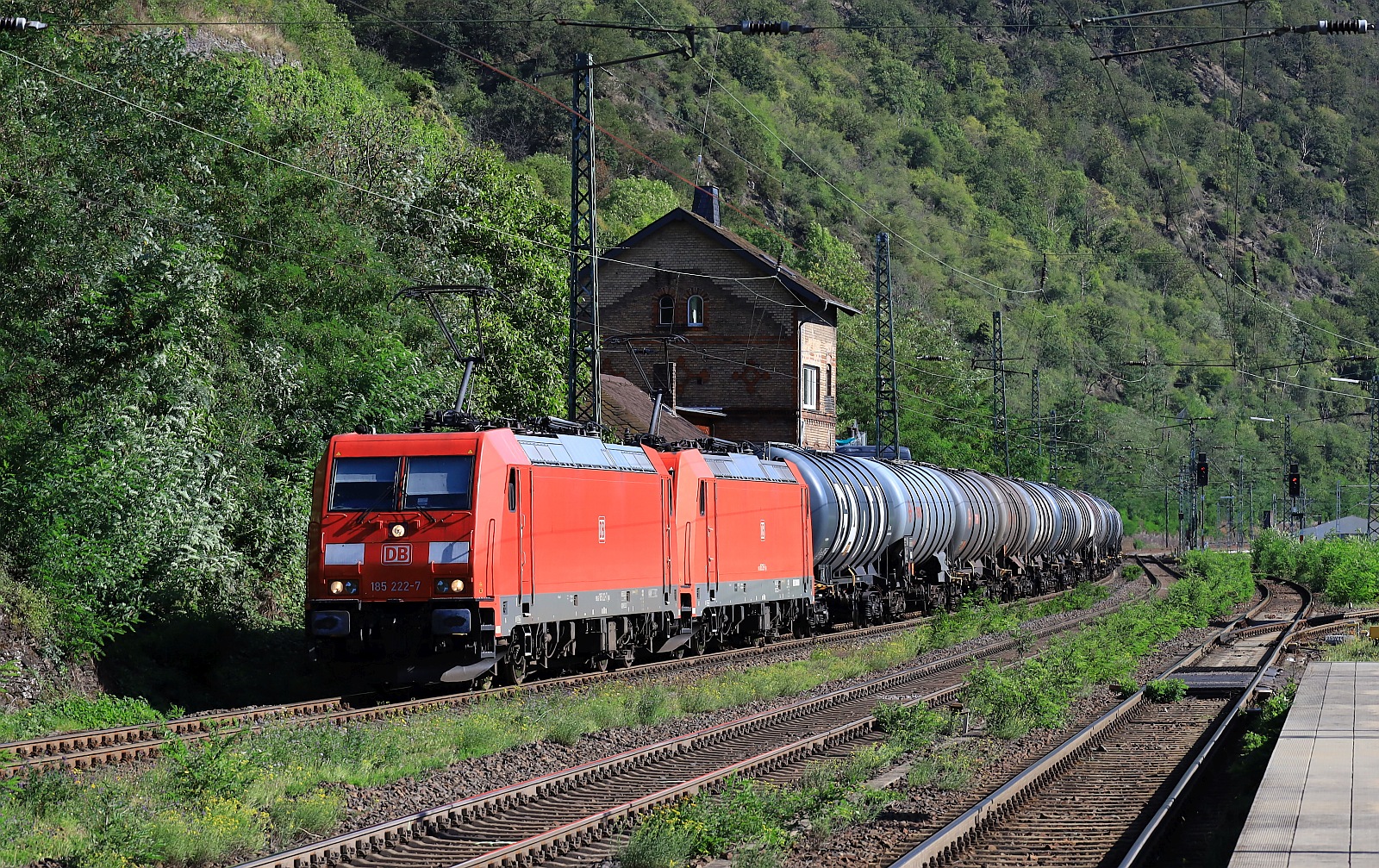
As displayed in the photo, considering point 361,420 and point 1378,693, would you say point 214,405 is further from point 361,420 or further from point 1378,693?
point 1378,693

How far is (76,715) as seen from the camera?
16.6m

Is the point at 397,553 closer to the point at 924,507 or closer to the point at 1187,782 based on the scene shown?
the point at 1187,782

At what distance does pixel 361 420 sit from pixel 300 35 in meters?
58.5

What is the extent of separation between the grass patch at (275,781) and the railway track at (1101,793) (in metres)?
1.02

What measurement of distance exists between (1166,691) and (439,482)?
10.2 m

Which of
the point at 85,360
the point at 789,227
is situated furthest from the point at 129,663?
the point at 789,227

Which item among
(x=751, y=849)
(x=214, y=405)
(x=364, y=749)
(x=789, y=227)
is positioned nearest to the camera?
(x=751, y=849)

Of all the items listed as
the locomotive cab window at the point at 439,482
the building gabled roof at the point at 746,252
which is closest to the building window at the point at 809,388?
the building gabled roof at the point at 746,252

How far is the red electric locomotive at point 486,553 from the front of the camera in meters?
17.6

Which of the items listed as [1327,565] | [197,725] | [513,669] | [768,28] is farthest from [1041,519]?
[197,725]

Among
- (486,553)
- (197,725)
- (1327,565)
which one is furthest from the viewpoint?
(1327,565)

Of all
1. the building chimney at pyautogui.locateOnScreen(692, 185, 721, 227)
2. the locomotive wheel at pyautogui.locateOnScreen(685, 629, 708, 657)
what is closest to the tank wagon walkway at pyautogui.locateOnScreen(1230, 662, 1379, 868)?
the locomotive wheel at pyautogui.locateOnScreen(685, 629, 708, 657)

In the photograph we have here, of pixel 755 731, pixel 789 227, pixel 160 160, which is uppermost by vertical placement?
pixel 789 227

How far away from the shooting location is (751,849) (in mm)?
10023
